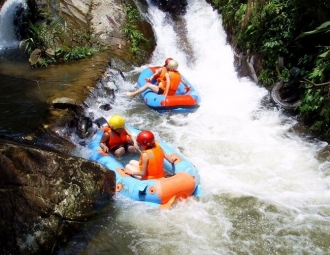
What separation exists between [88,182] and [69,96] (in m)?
3.30

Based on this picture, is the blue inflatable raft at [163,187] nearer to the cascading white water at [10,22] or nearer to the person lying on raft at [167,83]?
the person lying on raft at [167,83]

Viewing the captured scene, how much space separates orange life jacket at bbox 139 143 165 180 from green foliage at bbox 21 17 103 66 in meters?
5.61

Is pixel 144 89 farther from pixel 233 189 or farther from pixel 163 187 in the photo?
pixel 163 187

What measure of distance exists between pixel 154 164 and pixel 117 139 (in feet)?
3.56

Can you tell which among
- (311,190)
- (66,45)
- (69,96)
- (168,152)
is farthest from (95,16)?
(311,190)

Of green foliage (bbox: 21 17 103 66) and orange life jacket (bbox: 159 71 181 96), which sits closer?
orange life jacket (bbox: 159 71 181 96)

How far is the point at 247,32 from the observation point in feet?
29.8

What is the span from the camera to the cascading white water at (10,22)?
36.2 feet

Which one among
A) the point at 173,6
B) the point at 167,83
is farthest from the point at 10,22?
the point at 167,83

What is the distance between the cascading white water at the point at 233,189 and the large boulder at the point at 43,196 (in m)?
0.28

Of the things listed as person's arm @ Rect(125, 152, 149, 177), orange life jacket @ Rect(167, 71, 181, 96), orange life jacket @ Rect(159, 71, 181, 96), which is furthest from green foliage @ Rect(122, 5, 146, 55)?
person's arm @ Rect(125, 152, 149, 177)

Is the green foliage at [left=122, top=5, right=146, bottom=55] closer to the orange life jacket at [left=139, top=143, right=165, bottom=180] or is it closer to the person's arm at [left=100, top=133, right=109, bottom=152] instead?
the person's arm at [left=100, top=133, right=109, bottom=152]

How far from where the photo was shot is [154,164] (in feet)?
16.2

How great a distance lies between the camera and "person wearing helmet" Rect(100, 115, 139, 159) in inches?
219
